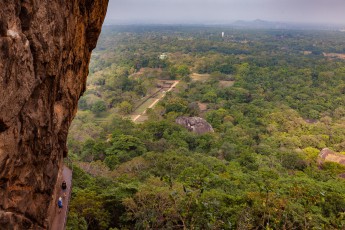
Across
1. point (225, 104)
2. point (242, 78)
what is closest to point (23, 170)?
point (225, 104)

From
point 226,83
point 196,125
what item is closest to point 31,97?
point 196,125

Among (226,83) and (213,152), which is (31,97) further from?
(226,83)

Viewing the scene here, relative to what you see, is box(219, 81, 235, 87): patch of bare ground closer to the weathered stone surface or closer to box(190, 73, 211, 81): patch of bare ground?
box(190, 73, 211, 81): patch of bare ground

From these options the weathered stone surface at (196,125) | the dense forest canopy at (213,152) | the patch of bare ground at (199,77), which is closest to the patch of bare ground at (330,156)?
the dense forest canopy at (213,152)

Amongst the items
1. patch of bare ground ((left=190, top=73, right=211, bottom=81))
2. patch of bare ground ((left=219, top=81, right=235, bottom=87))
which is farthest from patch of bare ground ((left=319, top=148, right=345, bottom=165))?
patch of bare ground ((left=190, top=73, right=211, bottom=81))

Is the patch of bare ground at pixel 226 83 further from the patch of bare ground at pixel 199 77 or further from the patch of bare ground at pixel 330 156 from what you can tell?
the patch of bare ground at pixel 330 156

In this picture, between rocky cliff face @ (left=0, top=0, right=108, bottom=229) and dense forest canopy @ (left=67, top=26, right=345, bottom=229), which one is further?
dense forest canopy @ (left=67, top=26, right=345, bottom=229)

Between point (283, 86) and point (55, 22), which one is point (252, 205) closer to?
point (55, 22)
